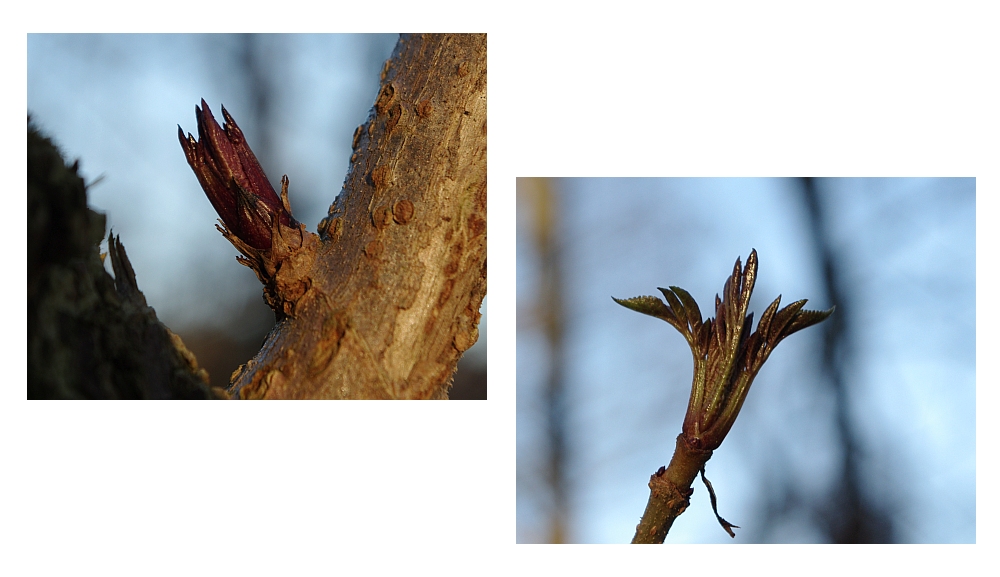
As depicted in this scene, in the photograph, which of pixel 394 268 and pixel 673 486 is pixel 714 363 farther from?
pixel 394 268

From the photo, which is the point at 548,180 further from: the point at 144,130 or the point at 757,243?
the point at 144,130

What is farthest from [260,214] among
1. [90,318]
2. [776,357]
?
[776,357]

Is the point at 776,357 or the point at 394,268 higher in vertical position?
the point at 394,268

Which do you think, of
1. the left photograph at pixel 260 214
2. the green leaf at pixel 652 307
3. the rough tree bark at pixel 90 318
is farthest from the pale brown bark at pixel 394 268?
the green leaf at pixel 652 307

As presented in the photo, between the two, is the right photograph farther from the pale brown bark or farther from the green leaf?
the pale brown bark

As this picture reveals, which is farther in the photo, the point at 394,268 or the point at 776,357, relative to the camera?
the point at 776,357

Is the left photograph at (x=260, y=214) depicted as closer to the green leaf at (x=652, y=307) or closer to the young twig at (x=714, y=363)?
the green leaf at (x=652, y=307)

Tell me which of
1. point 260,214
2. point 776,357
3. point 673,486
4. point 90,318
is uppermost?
point 260,214
